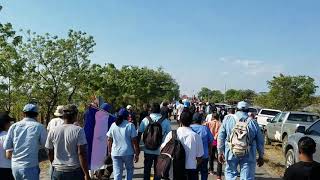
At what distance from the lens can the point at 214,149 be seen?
11859 mm

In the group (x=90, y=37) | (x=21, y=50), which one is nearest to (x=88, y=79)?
(x=90, y=37)

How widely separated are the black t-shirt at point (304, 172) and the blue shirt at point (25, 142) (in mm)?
3343

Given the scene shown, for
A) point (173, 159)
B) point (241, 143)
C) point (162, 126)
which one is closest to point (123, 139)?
point (162, 126)

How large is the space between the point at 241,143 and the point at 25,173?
3531 millimetres

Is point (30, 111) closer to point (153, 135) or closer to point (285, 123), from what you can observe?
point (153, 135)

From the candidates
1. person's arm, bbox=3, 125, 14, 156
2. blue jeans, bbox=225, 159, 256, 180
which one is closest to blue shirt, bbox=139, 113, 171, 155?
blue jeans, bbox=225, 159, 256, 180

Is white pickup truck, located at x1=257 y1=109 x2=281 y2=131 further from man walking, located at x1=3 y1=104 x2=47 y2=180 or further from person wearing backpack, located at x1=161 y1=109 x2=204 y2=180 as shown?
man walking, located at x1=3 y1=104 x2=47 y2=180

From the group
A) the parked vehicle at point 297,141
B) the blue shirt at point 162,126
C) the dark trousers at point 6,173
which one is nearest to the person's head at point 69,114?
the dark trousers at point 6,173

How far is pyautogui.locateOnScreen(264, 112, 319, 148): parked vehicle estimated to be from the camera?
63.1ft

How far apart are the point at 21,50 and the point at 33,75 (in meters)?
1.31

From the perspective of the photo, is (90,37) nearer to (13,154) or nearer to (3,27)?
(3,27)

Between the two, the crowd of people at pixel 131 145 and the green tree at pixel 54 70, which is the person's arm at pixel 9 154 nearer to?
the crowd of people at pixel 131 145

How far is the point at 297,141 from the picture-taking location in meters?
11.6

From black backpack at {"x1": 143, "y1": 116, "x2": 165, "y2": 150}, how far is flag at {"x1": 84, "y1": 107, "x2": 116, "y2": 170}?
1.00 m
